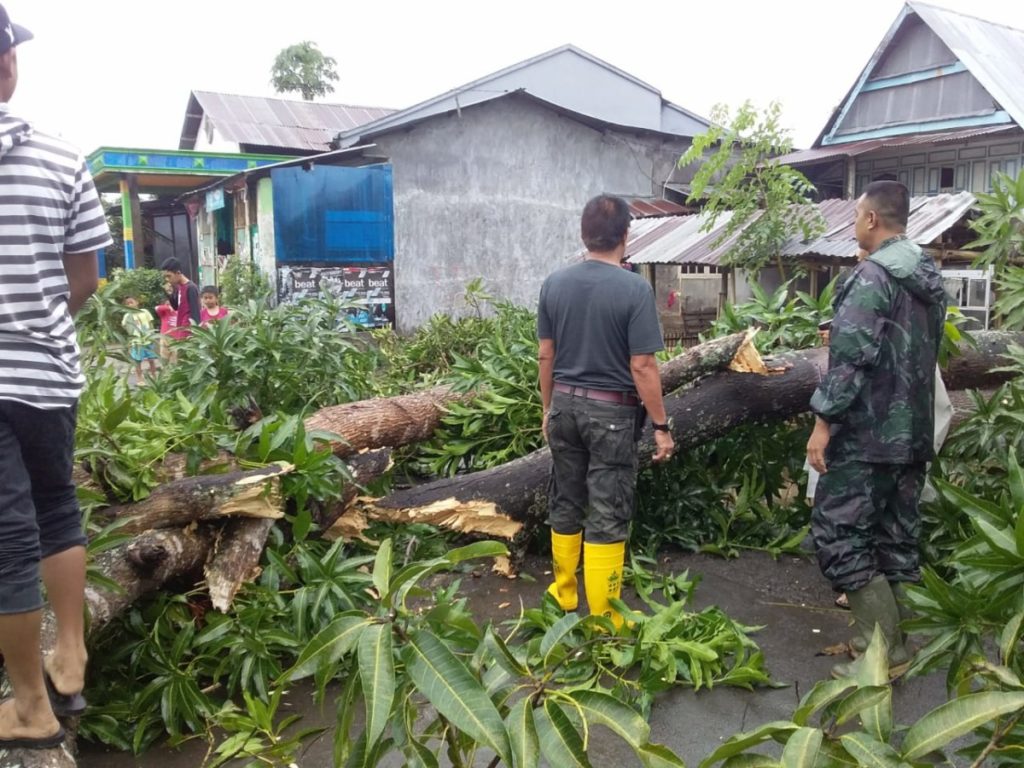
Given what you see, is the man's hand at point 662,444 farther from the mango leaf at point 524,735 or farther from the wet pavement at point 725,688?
the mango leaf at point 524,735

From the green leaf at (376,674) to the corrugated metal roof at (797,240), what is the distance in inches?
312

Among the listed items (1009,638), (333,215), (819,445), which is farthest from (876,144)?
(1009,638)

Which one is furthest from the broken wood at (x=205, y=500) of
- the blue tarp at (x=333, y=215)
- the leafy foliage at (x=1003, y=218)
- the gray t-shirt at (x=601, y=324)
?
the blue tarp at (x=333, y=215)

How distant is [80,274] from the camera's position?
2.60 metres

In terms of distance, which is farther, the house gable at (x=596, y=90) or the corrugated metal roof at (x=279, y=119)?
the house gable at (x=596, y=90)

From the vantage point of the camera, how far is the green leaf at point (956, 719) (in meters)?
1.49

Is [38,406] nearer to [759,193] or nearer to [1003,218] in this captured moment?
[1003,218]

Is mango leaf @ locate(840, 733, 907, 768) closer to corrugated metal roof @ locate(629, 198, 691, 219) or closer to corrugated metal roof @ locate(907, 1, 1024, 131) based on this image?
corrugated metal roof @ locate(907, 1, 1024, 131)

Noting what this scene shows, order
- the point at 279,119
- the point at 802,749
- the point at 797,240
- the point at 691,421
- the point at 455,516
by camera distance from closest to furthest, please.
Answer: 1. the point at 802,749
2. the point at 455,516
3. the point at 691,421
4. the point at 797,240
5. the point at 279,119

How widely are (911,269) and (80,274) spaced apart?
3099 mm

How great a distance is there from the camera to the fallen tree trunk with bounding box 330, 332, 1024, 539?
15.4 feet

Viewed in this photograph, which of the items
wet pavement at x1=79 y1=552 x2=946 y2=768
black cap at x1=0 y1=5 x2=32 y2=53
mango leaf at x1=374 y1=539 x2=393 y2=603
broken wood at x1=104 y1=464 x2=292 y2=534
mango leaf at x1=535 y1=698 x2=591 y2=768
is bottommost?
wet pavement at x1=79 y1=552 x2=946 y2=768

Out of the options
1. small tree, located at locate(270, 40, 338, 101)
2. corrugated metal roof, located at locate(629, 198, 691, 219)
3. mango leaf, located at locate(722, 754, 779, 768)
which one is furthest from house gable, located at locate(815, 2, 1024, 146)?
small tree, located at locate(270, 40, 338, 101)

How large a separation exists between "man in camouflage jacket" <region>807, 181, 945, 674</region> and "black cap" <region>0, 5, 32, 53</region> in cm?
307
